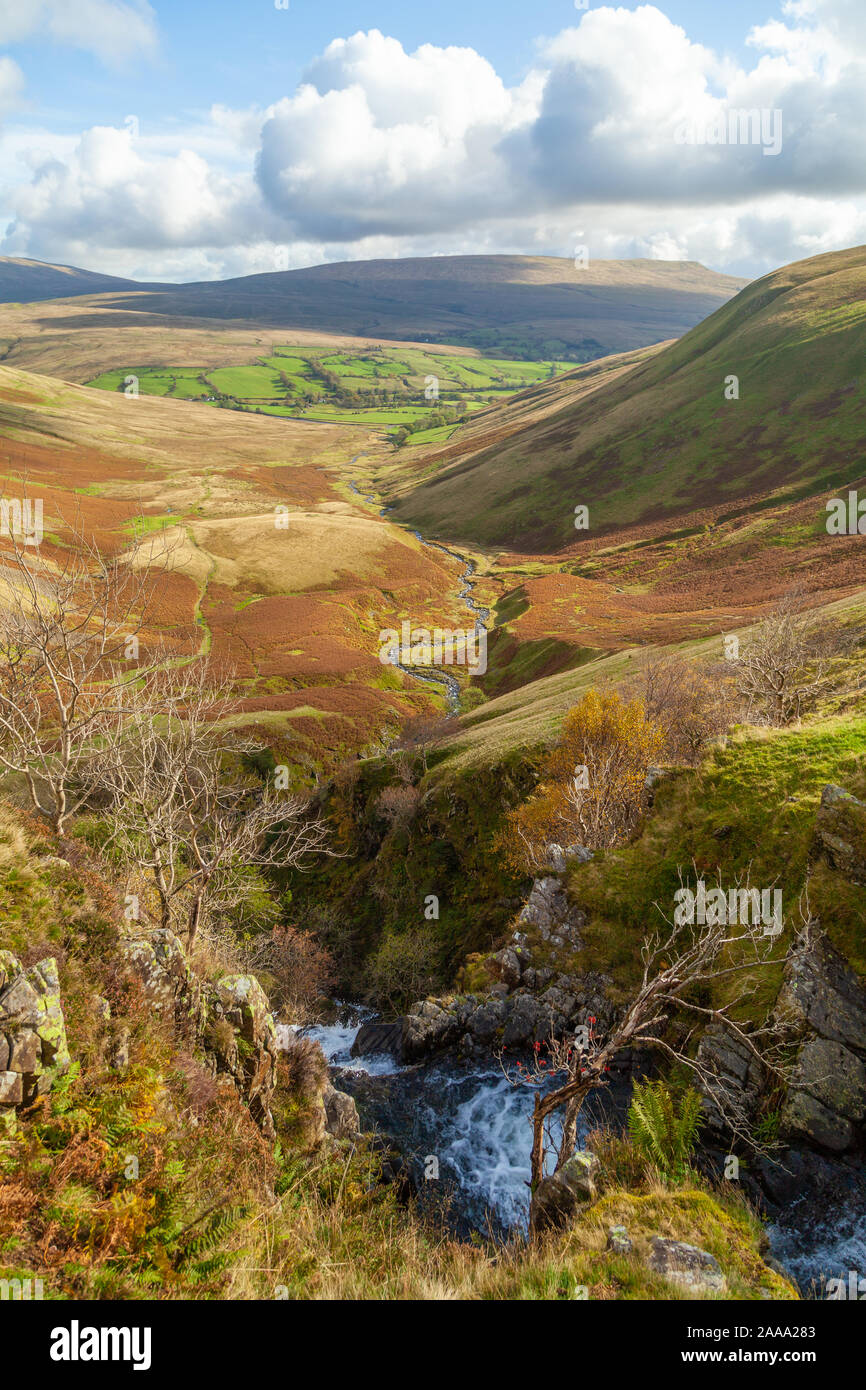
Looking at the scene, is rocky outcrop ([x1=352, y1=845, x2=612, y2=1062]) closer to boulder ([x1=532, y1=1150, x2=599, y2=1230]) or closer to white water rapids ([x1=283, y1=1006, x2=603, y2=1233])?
white water rapids ([x1=283, y1=1006, x2=603, y2=1233])

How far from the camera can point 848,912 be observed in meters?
17.7

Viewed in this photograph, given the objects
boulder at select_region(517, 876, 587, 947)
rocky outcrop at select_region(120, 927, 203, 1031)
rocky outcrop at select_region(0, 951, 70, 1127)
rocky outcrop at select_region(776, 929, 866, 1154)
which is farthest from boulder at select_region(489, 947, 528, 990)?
rocky outcrop at select_region(0, 951, 70, 1127)

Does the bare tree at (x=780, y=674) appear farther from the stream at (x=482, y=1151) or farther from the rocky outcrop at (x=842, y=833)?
the stream at (x=482, y=1151)

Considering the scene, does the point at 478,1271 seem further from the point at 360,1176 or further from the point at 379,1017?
the point at 379,1017

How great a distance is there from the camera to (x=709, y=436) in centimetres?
15275

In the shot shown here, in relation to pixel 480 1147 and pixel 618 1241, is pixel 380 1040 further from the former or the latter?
pixel 618 1241

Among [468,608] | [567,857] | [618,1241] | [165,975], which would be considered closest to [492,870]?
[567,857]

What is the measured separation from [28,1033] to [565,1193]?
36.6 feet

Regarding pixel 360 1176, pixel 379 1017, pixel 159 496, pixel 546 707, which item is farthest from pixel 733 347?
pixel 360 1176


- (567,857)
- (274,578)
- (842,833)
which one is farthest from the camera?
(274,578)

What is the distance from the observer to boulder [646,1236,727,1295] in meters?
10.7

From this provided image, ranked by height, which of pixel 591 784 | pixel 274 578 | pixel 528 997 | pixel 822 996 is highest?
pixel 274 578

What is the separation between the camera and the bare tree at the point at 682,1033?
46.9 feet

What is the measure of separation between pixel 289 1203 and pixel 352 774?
4213 centimetres
